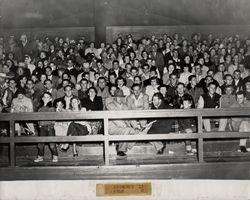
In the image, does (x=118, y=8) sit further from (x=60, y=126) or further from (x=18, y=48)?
(x=60, y=126)

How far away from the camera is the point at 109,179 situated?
6.16 m

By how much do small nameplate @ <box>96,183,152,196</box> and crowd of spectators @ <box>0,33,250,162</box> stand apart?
29.3 inches

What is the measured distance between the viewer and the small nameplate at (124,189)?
20.0 feet

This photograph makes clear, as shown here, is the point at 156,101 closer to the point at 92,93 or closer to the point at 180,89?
the point at 180,89

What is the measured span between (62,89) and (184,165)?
2.99 meters

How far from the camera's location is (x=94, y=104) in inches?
275

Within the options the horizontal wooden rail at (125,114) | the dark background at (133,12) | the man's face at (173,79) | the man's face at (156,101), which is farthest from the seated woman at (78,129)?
the dark background at (133,12)

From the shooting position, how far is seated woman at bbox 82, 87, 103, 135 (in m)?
6.87

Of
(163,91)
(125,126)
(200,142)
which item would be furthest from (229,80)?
(125,126)

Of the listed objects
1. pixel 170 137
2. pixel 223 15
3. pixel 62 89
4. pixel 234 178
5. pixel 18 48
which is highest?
pixel 223 15

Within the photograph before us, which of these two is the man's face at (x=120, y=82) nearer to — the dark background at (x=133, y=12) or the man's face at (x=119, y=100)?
the man's face at (x=119, y=100)

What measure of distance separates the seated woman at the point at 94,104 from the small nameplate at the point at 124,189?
3.75 feet

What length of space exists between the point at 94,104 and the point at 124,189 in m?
1.73

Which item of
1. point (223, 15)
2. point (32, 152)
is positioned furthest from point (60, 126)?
point (223, 15)
